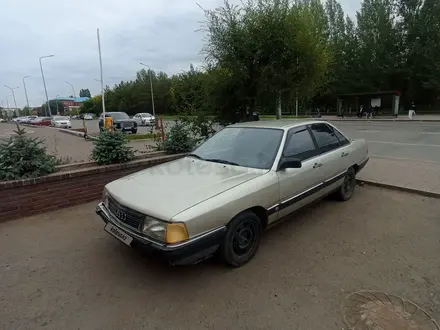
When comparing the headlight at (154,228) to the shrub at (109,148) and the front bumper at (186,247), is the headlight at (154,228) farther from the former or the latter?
the shrub at (109,148)

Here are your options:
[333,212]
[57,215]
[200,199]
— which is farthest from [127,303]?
[333,212]

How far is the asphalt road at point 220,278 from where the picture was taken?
95.0 inches

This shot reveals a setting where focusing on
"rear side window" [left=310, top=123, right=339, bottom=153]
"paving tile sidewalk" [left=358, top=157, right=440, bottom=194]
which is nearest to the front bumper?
"rear side window" [left=310, top=123, right=339, bottom=153]

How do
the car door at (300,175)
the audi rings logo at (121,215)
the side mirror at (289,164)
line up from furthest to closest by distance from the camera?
the car door at (300,175) < the side mirror at (289,164) < the audi rings logo at (121,215)

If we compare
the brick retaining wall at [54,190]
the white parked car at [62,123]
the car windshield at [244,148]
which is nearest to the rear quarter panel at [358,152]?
the car windshield at [244,148]

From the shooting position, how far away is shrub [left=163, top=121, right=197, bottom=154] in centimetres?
668

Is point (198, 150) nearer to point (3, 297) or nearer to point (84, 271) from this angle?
point (84, 271)

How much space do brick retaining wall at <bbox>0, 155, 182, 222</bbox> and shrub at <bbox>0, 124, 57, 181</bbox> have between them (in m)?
0.16

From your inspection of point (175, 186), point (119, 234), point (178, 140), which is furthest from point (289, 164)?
point (178, 140)

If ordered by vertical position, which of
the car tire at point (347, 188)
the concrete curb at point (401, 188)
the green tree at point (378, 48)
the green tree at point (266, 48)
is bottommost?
the concrete curb at point (401, 188)

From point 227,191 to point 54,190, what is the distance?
3425mm

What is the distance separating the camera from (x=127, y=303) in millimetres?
2588

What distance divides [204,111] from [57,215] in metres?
4.58

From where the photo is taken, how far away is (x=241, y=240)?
3107mm
